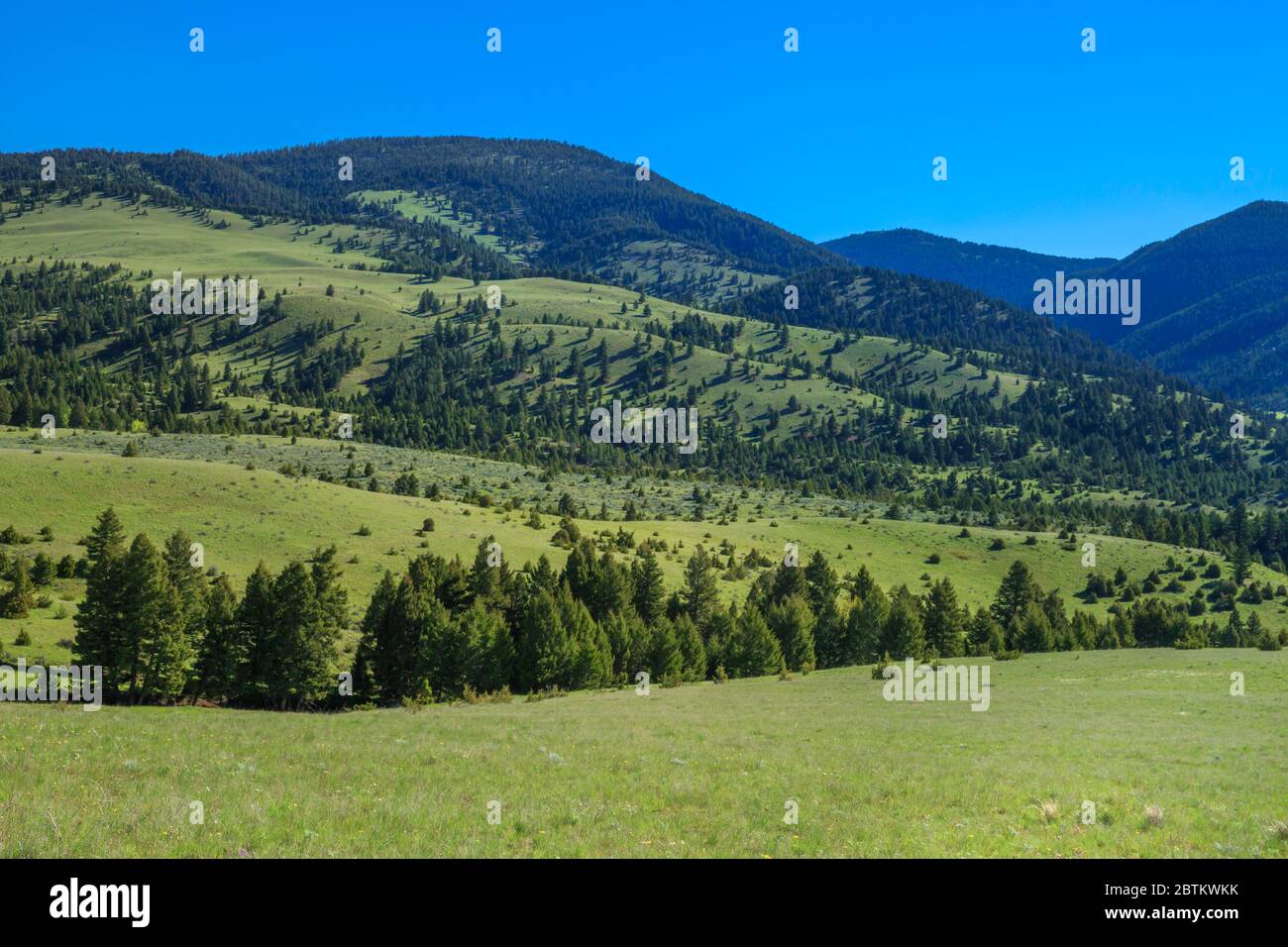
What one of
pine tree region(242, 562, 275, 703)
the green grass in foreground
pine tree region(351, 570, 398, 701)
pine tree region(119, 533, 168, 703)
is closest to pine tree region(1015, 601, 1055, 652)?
the green grass in foreground

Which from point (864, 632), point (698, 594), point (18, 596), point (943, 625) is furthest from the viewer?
point (943, 625)

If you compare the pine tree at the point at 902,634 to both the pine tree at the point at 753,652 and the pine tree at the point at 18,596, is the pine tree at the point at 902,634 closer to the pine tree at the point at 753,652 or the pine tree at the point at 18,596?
the pine tree at the point at 753,652

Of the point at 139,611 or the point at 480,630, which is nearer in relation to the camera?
the point at 139,611

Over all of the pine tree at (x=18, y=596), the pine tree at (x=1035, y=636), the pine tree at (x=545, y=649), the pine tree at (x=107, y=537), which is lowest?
the pine tree at (x=1035, y=636)

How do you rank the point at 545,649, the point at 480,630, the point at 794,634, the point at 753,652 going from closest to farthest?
1. the point at 480,630
2. the point at 545,649
3. the point at 753,652
4. the point at 794,634

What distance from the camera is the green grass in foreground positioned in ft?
45.0

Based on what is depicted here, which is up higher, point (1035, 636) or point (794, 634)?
point (794, 634)

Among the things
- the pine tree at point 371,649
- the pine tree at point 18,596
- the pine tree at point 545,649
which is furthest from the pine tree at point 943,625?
the pine tree at point 18,596

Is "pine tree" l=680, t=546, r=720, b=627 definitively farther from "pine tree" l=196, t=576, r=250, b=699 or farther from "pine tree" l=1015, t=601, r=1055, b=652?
"pine tree" l=196, t=576, r=250, b=699

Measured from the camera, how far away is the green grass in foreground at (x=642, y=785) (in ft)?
45.0

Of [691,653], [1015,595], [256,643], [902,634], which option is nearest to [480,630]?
[256,643]

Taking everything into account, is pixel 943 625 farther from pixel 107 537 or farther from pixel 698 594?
pixel 107 537

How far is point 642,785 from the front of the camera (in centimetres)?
1953
